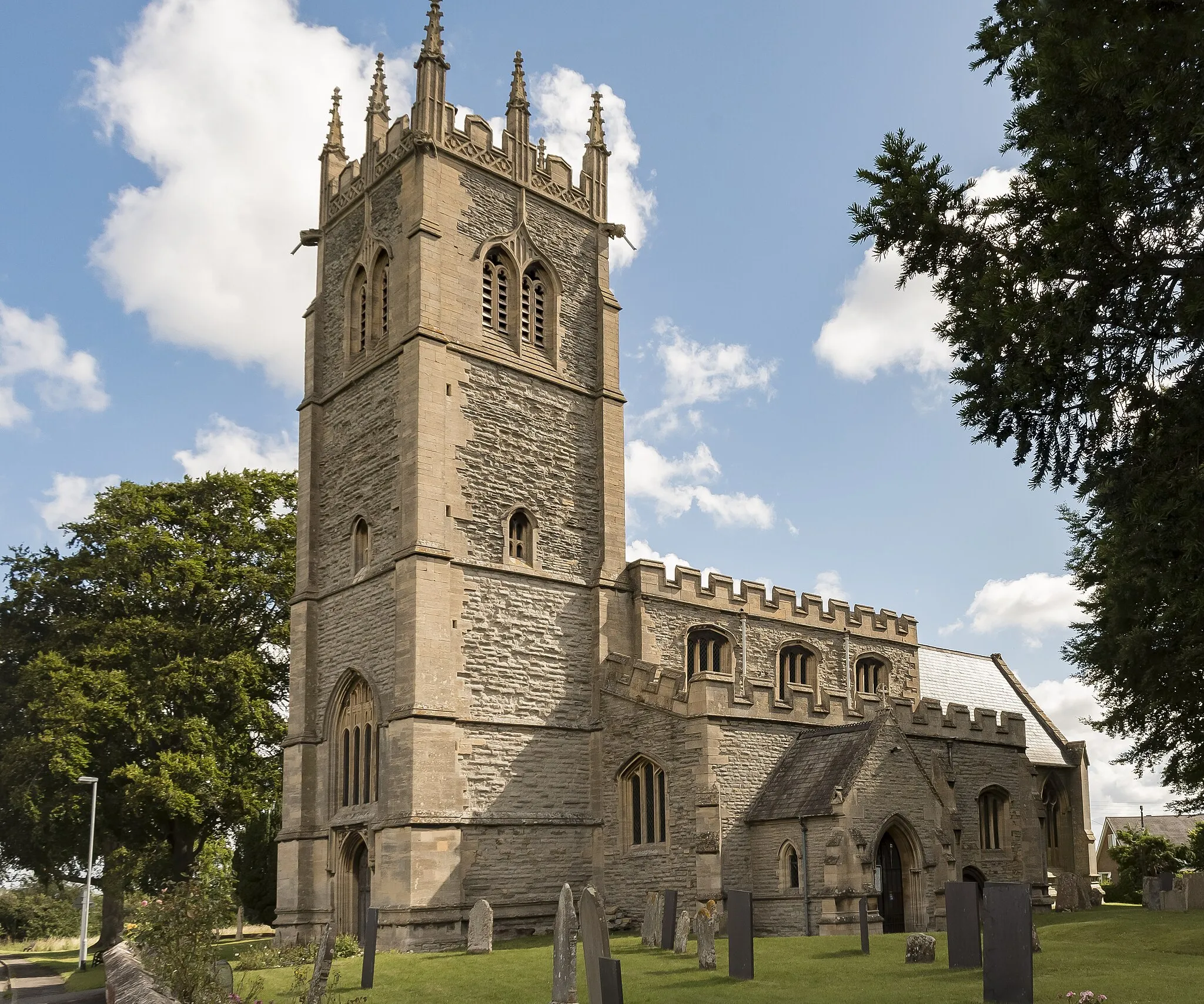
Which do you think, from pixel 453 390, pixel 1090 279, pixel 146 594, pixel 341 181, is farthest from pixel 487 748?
pixel 1090 279

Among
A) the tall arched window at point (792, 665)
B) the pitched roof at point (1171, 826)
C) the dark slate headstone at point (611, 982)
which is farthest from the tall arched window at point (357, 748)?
the pitched roof at point (1171, 826)

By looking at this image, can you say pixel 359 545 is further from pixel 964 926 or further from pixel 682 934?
pixel 964 926

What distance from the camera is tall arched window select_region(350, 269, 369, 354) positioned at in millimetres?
28094

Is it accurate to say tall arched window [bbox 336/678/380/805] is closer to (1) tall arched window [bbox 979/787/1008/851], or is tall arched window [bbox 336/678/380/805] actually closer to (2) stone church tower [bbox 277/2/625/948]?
(2) stone church tower [bbox 277/2/625/948]

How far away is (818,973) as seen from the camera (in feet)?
49.7

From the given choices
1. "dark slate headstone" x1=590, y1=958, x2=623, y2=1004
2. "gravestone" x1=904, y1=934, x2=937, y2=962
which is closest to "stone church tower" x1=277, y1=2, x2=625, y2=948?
"gravestone" x1=904, y1=934, x2=937, y2=962

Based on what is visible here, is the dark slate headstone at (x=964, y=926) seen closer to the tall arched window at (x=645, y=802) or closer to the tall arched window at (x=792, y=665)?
the tall arched window at (x=645, y=802)

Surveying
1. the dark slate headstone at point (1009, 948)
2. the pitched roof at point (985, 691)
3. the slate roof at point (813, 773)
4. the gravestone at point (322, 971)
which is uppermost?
the pitched roof at point (985, 691)

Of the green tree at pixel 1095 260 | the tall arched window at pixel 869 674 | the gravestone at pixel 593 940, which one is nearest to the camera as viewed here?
the green tree at pixel 1095 260

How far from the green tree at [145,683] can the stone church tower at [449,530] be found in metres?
5.76

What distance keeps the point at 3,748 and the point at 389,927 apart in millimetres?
14744

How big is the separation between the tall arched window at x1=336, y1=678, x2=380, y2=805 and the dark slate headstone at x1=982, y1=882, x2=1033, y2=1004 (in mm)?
15282

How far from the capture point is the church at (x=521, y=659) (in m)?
22.1

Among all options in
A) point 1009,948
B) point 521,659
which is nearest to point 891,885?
point 521,659
